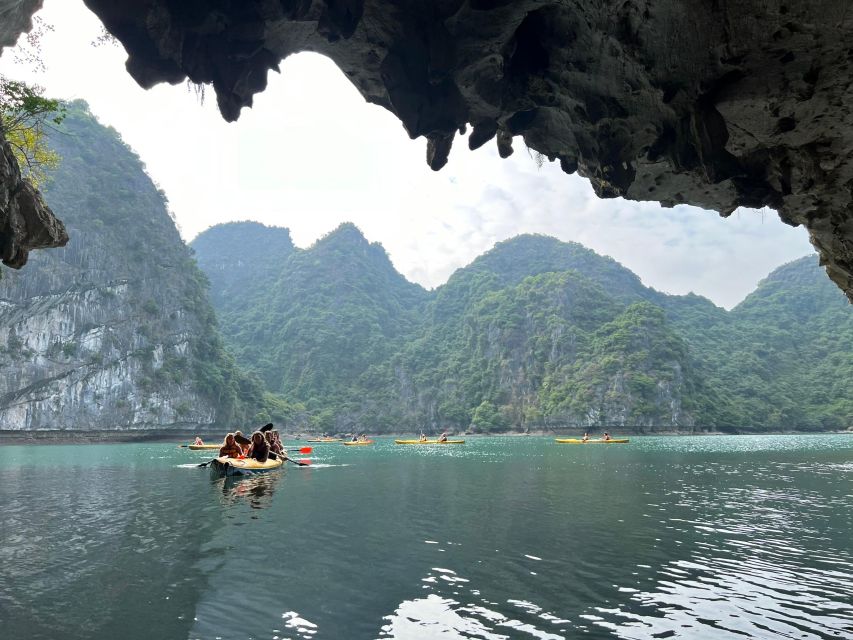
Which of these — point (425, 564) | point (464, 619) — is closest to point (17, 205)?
point (425, 564)

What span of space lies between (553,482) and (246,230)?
638 ft

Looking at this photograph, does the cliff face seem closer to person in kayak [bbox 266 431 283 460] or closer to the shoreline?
person in kayak [bbox 266 431 283 460]

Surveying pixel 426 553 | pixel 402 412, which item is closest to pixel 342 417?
pixel 402 412

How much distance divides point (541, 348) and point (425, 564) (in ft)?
369

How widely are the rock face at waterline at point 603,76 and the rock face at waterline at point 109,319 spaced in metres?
72.1

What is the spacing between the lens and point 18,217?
390 inches

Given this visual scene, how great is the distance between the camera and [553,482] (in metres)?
20.0

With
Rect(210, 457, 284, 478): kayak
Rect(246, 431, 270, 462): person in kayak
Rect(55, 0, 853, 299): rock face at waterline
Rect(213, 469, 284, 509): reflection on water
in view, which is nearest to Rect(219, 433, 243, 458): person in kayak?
Rect(246, 431, 270, 462): person in kayak

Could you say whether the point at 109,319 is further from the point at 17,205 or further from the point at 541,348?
the point at 541,348

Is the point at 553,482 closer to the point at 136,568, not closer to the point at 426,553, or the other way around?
the point at 426,553

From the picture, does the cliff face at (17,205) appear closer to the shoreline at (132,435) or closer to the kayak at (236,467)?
the kayak at (236,467)

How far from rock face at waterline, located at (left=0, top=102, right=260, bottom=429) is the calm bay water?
6360 cm

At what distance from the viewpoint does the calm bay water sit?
6008mm

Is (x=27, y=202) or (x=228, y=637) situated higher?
(x=27, y=202)
